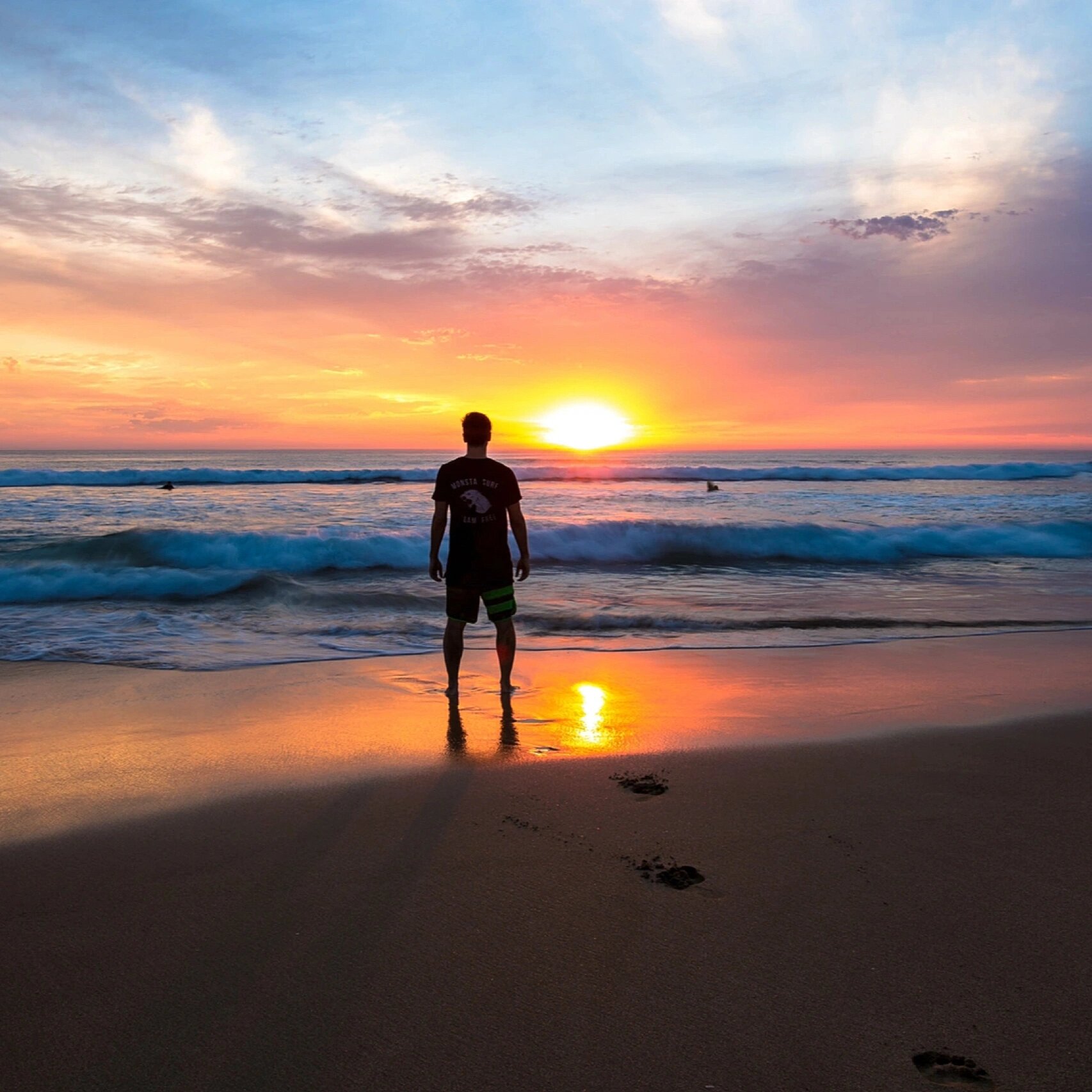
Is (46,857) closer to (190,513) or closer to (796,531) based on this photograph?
(796,531)

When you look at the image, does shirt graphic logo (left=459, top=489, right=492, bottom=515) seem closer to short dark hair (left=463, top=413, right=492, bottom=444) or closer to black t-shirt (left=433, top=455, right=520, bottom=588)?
black t-shirt (left=433, top=455, right=520, bottom=588)

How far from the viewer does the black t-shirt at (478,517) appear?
570cm

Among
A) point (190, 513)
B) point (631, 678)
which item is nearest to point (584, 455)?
point (190, 513)

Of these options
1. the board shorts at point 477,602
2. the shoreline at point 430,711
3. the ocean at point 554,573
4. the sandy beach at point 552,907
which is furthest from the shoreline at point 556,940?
the ocean at point 554,573

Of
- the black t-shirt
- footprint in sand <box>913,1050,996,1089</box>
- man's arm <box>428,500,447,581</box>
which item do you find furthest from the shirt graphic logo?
footprint in sand <box>913,1050,996,1089</box>

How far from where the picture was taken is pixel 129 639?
7.80 meters

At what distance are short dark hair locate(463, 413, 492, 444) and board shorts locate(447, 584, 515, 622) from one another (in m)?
1.00

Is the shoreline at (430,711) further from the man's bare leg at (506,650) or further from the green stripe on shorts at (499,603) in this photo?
the green stripe on shorts at (499,603)

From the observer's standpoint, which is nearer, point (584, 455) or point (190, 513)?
point (190, 513)

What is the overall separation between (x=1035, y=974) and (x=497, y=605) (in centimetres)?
397

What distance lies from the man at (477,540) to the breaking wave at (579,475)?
4008cm

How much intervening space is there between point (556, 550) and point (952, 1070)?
47.0 feet

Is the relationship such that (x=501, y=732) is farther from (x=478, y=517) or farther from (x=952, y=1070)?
(x=952, y=1070)

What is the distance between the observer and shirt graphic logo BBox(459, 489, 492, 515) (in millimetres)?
5699
